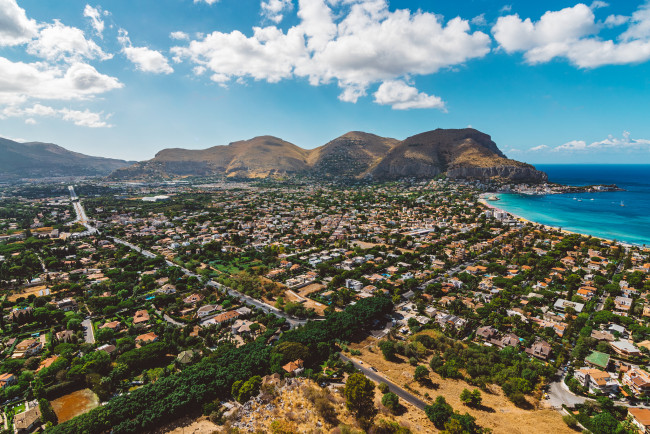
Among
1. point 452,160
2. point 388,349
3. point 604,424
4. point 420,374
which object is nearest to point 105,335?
point 388,349

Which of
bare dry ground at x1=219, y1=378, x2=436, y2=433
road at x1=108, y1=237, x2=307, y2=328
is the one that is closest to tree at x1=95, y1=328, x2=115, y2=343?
Answer: road at x1=108, y1=237, x2=307, y2=328

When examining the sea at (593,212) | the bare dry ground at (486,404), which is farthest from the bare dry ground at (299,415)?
the sea at (593,212)

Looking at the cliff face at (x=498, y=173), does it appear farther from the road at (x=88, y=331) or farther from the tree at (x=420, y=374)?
the road at (x=88, y=331)

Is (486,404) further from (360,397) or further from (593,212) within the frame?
(593,212)

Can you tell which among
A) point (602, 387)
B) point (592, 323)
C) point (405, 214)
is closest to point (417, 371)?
point (602, 387)

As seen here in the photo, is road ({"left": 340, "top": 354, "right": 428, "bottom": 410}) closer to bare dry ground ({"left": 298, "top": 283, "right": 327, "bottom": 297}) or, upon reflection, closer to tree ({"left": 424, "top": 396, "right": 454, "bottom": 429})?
tree ({"left": 424, "top": 396, "right": 454, "bottom": 429})
